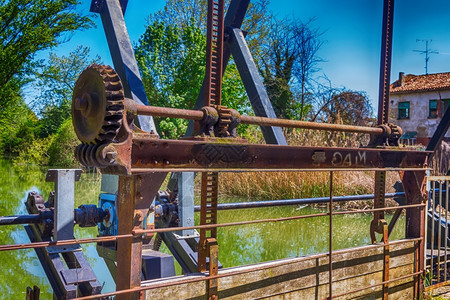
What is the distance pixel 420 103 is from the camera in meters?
37.6

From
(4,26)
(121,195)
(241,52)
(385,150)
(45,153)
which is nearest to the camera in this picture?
(121,195)

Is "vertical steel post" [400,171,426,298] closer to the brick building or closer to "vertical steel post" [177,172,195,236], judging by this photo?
"vertical steel post" [177,172,195,236]

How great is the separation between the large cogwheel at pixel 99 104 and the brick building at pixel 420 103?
35518 mm

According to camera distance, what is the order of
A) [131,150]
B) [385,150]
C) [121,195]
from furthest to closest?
[385,150], [121,195], [131,150]

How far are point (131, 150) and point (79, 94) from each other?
Answer: 0.38m

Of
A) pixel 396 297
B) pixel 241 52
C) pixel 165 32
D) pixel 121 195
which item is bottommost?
pixel 396 297

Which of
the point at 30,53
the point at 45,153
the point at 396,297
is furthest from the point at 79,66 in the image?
the point at 396,297

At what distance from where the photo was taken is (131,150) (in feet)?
7.42

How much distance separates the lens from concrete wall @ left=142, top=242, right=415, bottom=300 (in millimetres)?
2773

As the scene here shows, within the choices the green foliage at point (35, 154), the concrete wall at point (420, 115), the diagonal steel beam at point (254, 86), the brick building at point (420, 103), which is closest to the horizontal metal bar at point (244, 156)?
the diagonal steel beam at point (254, 86)

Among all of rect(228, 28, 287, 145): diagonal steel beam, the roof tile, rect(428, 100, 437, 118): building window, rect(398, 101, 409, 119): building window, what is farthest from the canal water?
rect(398, 101, 409, 119): building window

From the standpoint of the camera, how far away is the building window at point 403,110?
38.9 m

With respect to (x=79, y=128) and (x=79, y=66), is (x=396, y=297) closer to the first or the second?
(x=79, y=128)

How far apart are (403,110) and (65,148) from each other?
84.9 ft
